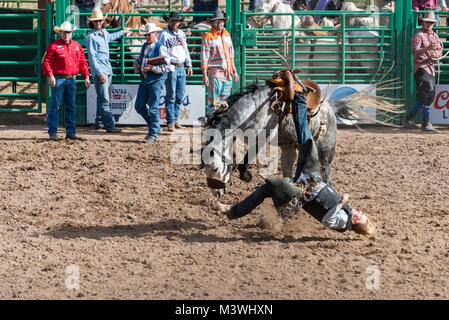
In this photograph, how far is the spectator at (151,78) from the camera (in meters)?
10.5

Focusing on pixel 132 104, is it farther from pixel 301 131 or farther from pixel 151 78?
pixel 301 131

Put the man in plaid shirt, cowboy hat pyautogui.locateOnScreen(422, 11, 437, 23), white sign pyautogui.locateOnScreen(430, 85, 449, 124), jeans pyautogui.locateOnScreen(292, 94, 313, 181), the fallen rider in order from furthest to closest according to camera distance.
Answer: white sign pyautogui.locateOnScreen(430, 85, 449, 124), cowboy hat pyautogui.locateOnScreen(422, 11, 437, 23), the man in plaid shirt, jeans pyautogui.locateOnScreen(292, 94, 313, 181), the fallen rider

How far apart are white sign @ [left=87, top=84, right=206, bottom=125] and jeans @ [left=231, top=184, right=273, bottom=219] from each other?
587 centimetres

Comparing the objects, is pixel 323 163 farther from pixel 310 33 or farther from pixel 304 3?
pixel 304 3

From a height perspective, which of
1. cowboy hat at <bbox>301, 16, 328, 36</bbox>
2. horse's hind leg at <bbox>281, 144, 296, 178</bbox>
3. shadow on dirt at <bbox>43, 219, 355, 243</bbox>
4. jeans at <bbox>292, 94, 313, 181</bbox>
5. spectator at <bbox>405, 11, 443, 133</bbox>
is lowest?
shadow on dirt at <bbox>43, 219, 355, 243</bbox>

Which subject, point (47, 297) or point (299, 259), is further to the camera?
point (299, 259)

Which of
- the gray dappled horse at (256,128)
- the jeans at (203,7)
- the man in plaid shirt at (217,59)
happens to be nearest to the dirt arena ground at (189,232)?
the gray dappled horse at (256,128)

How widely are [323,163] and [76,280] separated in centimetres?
299

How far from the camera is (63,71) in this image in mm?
10375

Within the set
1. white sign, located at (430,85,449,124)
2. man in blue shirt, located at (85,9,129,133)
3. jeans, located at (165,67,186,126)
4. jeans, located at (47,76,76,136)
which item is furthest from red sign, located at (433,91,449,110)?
jeans, located at (47,76,76,136)

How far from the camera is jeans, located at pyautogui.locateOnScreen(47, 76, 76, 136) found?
1044cm

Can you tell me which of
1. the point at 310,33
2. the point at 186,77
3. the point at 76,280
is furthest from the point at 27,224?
the point at 310,33

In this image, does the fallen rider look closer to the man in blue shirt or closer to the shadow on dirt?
the shadow on dirt

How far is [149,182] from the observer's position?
8.49m
